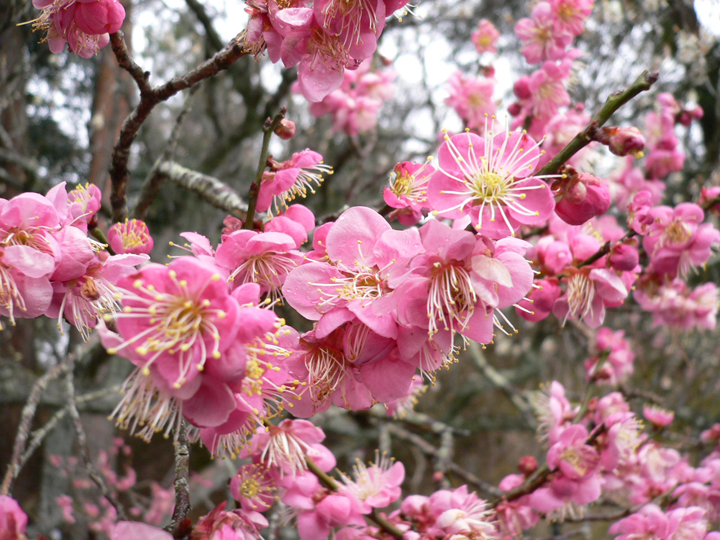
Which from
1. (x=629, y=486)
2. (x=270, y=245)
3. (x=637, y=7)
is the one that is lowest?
(x=629, y=486)

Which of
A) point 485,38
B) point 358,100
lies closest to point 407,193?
point 358,100

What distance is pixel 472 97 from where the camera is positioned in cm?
247

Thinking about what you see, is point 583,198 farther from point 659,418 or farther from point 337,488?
point 659,418

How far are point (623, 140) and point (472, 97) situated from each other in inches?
71.0

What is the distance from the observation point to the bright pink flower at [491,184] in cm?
77

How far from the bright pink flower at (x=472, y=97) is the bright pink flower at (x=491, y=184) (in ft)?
5.61

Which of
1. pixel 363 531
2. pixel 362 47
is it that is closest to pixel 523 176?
pixel 362 47

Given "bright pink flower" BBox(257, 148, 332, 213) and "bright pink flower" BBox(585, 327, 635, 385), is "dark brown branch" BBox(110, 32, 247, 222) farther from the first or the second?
"bright pink flower" BBox(585, 327, 635, 385)

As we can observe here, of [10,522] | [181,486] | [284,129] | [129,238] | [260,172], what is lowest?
[10,522]

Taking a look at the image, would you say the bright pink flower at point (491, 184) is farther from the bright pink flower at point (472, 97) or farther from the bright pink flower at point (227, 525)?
the bright pink flower at point (472, 97)

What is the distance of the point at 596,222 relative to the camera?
79.4 inches

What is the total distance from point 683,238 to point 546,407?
79cm

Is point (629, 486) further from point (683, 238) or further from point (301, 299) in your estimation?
point (301, 299)

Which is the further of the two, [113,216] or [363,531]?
[113,216]
